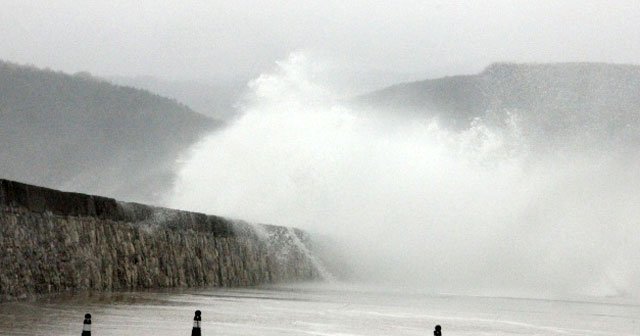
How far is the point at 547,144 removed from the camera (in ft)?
341

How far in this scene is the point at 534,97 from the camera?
467ft

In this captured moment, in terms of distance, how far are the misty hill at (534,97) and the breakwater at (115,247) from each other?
7841cm

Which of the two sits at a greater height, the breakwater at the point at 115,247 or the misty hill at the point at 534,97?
the misty hill at the point at 534,97

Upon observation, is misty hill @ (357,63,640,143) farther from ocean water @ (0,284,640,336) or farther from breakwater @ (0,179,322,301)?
ocean water @ (0,284,640,336)

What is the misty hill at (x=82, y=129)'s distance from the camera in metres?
128

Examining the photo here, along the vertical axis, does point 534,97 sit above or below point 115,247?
above

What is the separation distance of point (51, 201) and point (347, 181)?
119ft

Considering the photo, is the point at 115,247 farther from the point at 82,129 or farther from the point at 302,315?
the point at 82,129

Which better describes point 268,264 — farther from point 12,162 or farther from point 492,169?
point 12,162

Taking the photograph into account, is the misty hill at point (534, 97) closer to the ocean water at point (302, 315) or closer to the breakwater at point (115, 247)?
the breakwater at point (115, 247)

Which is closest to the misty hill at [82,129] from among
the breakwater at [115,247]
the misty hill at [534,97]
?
the misty hill at [534,97]

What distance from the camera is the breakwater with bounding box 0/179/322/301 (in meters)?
27.1

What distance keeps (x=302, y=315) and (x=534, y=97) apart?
118 m

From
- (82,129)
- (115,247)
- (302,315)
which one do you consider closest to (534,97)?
(82,129)
